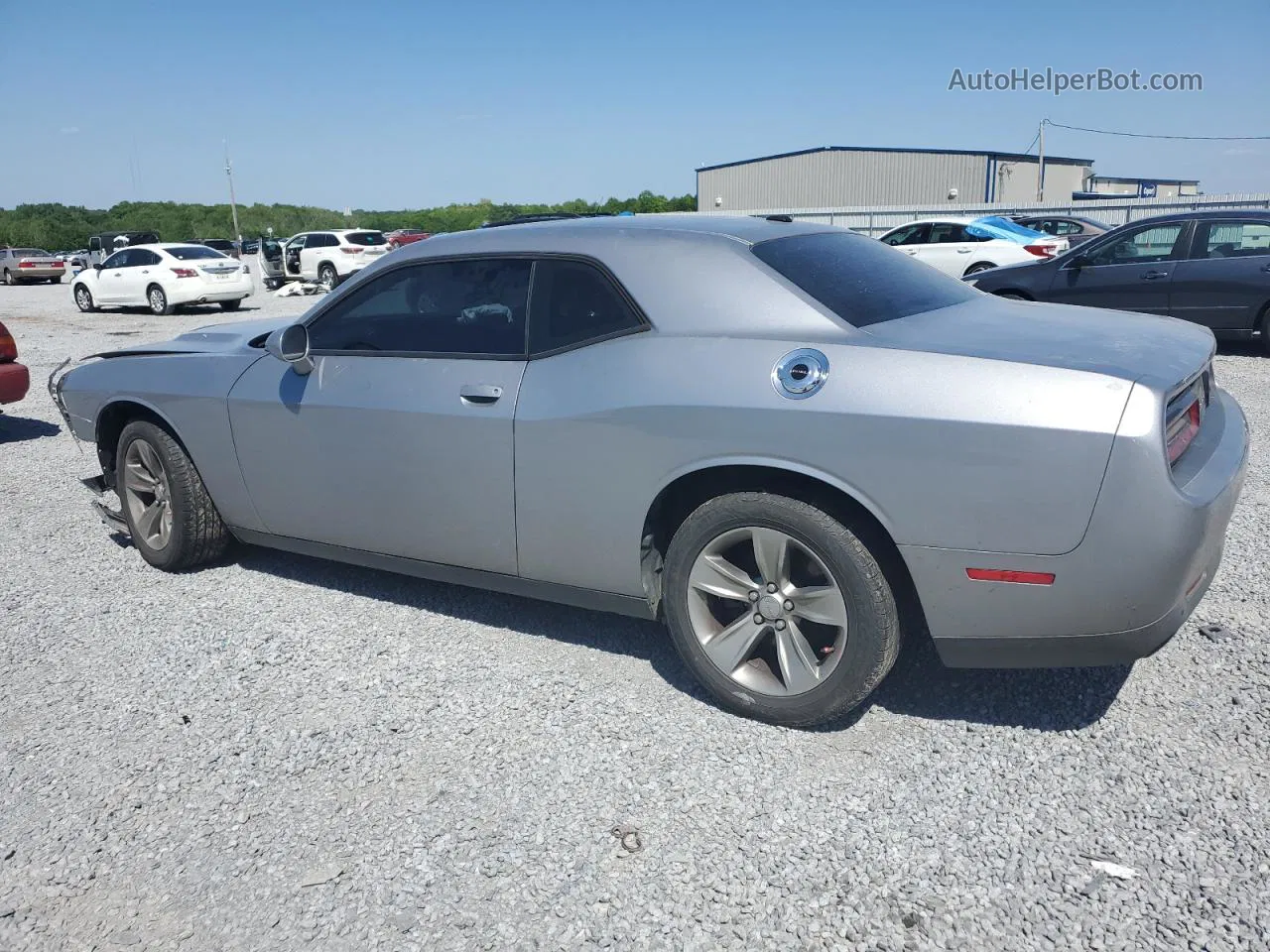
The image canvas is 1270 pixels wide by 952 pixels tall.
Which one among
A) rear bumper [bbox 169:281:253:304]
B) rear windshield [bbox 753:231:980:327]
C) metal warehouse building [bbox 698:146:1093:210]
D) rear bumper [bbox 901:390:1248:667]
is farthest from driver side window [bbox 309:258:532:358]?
metal warehouse building [bbox 698:146:1093:210]

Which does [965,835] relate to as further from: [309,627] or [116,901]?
[309,627]

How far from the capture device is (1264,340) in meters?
10.1

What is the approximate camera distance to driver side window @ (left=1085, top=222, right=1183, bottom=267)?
1034 centimetres

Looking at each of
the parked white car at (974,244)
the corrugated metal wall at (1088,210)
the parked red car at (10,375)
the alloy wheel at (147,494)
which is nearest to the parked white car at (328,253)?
the corrugated metal wall at (1088,210)

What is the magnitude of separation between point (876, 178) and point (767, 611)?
4689 cm

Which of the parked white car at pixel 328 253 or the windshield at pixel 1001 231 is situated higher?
the windshield at pixel 1001 231

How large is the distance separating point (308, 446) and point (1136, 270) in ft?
30.9

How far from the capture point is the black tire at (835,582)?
9.58ft

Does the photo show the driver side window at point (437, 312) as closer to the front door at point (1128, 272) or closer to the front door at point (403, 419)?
the front door at point (403, 419)

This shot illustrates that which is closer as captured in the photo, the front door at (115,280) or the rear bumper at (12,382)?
the rear bumper at (12,382)

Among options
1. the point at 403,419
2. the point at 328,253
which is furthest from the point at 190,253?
the point at 403,419

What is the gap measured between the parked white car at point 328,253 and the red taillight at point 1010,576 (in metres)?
23.7

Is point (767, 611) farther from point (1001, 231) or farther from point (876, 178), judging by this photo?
point (876, 178)

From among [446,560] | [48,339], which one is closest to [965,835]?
[446,560]
